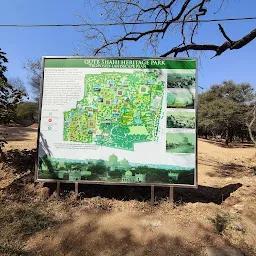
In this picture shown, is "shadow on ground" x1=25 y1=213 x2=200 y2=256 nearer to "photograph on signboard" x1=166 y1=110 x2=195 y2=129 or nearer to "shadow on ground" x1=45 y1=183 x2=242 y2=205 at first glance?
"shadow on ground" x1=45 y1=183 x2=242 y2=205

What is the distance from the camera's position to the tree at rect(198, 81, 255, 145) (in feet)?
74.3

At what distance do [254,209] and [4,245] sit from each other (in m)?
4.04

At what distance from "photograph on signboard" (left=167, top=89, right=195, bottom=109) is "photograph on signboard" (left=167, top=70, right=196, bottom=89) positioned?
88 millimetres

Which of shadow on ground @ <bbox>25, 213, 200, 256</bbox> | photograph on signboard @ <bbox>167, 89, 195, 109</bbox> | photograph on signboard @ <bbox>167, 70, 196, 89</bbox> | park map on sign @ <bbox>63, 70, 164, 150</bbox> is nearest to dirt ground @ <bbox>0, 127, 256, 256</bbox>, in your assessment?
shadow on ground @ <bbox>25, 213, 200, 256</bbox>

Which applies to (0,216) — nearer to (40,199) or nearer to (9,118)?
(40,199)

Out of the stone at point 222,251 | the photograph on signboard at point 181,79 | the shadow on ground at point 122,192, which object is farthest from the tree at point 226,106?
the stone at point 222,251

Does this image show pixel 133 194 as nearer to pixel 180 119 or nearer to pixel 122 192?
pixel 122 192

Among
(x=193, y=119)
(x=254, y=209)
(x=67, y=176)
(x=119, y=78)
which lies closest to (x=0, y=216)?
(x=67, y=176)

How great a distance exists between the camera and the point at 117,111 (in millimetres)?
4359

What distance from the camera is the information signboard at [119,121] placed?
13.8 ft

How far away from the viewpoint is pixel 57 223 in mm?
3631

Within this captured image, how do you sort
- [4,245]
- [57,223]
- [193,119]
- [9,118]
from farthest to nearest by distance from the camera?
[9,118], [193,119], [57,223], [4,245]

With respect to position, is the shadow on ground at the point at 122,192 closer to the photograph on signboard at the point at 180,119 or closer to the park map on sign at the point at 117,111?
the park map on sign at the point at 117,111

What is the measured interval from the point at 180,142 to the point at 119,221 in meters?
1.62
